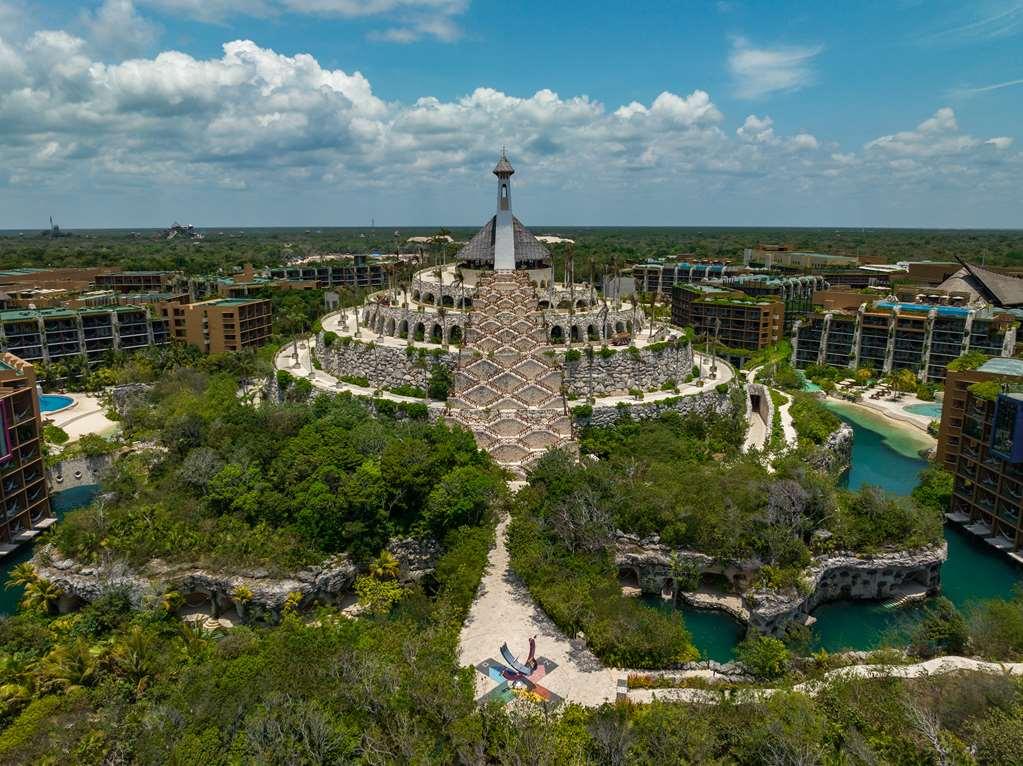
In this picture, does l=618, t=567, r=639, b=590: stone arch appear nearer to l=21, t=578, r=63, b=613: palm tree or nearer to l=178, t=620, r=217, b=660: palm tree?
l=178, t=620, r=217, b=660: palm tree

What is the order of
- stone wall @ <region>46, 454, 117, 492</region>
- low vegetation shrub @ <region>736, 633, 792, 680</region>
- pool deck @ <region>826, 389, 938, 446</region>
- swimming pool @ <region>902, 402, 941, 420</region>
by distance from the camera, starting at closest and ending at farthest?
→ 1. low vegetation shrub @ <region>736, 633, 792, 680</region>
2. stone wall @ <region>46, 454, 117, 492</region>
3. pool deck @ <region>826, 389, 938, 446</region>
4. swimming pool @ <region>902, 402, 941, 420</region>

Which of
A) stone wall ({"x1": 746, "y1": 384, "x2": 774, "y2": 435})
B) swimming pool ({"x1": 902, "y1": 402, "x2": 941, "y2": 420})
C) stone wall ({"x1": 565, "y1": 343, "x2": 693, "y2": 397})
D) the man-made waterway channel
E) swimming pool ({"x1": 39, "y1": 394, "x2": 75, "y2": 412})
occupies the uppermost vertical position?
stone wall ({"x1": 565, "y1": 343, "x2": 693, "y2": 397})

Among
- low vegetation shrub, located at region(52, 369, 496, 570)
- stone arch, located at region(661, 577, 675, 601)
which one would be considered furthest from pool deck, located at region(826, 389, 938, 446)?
low vegetation shrub, located at region(52, 369, 496, 570)

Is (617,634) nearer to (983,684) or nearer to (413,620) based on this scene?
(413,620)

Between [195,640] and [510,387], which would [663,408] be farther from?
[195,640]

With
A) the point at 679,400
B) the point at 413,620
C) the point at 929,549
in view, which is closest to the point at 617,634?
the point at 413,620
